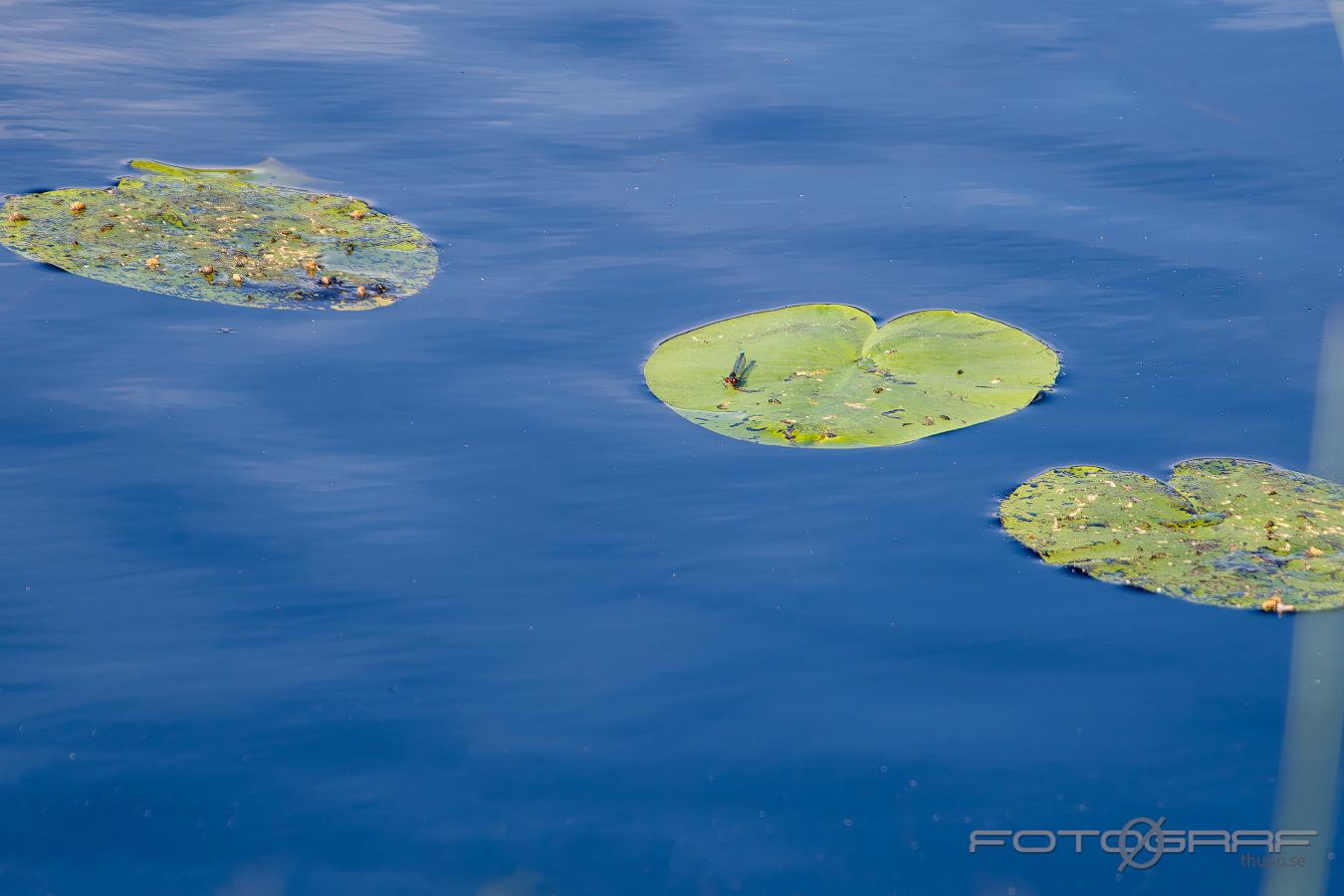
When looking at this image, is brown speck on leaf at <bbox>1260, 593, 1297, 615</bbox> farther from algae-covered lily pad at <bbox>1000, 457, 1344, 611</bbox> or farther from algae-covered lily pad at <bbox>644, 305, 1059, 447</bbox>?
algae-covered lily pad at <bbox>644, 305, 1059, 447</bbox>

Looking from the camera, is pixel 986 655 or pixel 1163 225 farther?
pixel 1163 225

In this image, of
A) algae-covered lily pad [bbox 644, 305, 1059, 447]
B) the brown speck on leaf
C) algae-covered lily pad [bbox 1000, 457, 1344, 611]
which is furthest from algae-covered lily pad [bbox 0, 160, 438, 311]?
the brown speck on leaf

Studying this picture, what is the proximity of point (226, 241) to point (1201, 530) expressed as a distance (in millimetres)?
3827

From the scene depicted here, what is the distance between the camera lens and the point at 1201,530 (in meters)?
3.66

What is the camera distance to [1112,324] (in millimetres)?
4980

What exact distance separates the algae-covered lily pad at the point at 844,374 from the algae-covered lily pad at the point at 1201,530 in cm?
51

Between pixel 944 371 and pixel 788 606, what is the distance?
1392mm

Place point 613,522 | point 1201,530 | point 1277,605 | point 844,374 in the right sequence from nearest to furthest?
point 1277,605 → point 1201,530 → point 613,522 → point 844,374

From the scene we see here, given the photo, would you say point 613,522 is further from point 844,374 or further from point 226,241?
point 226,241

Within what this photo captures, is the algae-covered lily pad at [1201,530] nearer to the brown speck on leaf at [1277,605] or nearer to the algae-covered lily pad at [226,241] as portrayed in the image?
the brown speck on leaf at [1277,605]

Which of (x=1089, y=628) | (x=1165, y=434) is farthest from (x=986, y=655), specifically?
(x=1165, y=434)

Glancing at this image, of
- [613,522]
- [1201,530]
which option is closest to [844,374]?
[613,522]

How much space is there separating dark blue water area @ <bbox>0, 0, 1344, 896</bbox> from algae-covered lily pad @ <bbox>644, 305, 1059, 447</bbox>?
8cm

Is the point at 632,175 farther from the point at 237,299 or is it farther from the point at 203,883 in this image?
the point at 203,883
